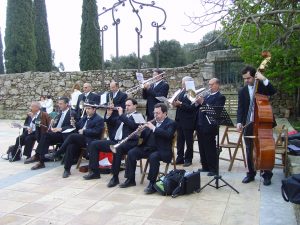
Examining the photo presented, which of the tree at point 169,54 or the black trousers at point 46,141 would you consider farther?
the tree at point 169,54

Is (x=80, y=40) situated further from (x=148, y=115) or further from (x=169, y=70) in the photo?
(x=148, y=115)

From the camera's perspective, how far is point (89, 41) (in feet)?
55.7

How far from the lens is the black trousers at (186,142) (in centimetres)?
596

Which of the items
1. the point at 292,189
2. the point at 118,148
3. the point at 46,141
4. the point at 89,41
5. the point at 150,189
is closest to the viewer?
the point at 292,189

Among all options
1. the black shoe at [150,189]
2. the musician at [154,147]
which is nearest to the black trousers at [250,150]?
the musician at [154,147]

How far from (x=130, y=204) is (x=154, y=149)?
990 mm

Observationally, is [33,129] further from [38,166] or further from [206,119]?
[206,119]

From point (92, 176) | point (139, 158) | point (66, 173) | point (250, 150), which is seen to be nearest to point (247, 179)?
point (250, 150)

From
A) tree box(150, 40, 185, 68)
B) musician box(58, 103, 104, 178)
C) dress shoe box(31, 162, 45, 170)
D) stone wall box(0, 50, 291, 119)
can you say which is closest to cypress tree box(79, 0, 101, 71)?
tree box(150, 40, 185, 68)

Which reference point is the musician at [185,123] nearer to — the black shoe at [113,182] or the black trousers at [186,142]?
the black trousers at [186,142]

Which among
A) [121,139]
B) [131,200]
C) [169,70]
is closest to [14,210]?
[131,200]

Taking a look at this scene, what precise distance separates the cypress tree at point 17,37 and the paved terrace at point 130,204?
11.5m

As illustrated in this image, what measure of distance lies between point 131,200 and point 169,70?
8235mm

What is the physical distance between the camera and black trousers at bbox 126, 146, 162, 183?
4.70 metres
